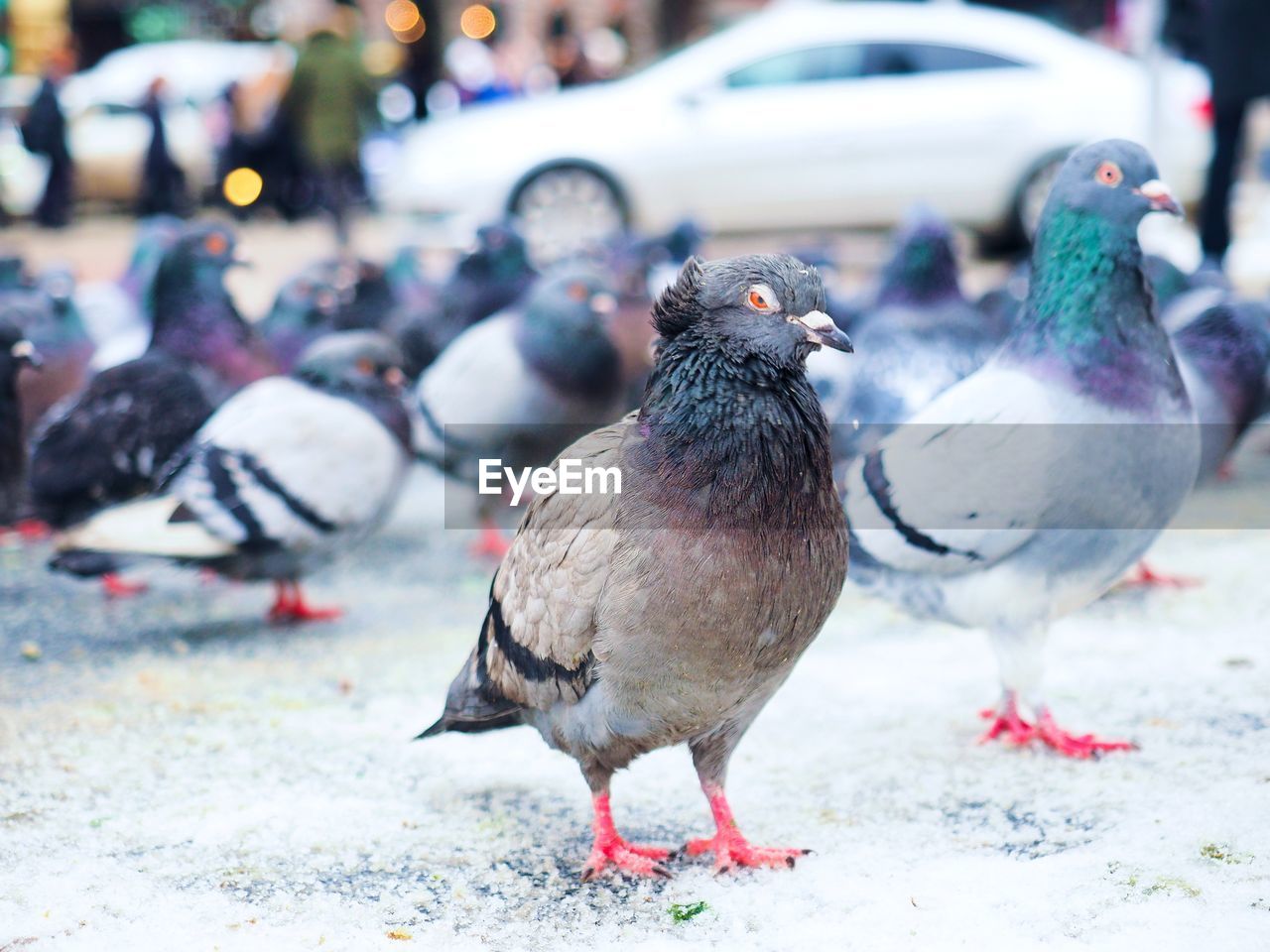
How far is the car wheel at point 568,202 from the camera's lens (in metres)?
11.2

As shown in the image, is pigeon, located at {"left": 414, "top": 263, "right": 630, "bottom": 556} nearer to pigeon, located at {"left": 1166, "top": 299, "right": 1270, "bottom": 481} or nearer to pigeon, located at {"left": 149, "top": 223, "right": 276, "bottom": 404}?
pigeon, located at {"left": 149, "top": 223, "right": 276, "bottom": 404}

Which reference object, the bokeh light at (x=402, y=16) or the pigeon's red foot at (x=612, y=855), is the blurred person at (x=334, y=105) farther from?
the bokeh light at (x=402, y=16)

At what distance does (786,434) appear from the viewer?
2.82m

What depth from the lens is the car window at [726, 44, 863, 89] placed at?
11.2 m

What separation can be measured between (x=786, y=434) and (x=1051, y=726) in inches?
54.7

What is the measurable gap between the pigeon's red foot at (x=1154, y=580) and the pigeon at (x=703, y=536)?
2.45 metres

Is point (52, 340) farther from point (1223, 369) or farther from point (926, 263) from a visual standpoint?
point (1223, 369)

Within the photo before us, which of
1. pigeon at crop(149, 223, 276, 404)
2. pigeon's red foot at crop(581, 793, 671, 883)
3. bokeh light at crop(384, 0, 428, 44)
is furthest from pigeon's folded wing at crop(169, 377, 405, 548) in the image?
bokeh light at crop(384, 0, 428, 44)

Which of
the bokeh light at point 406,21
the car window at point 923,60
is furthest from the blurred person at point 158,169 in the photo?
the bokeh light at point 406,21

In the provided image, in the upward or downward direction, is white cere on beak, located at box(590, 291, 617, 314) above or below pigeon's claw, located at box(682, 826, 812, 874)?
above

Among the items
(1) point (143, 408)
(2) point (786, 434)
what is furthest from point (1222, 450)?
(1) point (143, 408)

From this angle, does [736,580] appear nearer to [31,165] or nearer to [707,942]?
[707,942]

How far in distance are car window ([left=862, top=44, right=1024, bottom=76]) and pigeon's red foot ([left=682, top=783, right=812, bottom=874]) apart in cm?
921

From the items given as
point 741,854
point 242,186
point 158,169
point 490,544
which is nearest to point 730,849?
point 741,854
